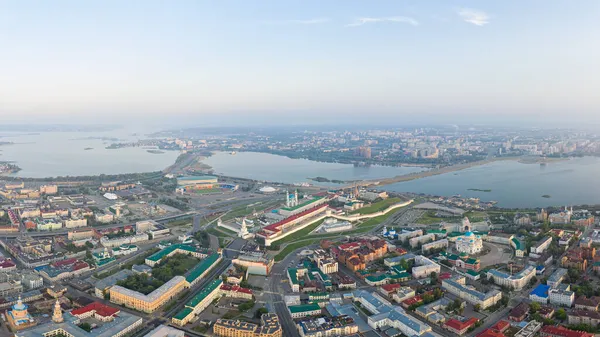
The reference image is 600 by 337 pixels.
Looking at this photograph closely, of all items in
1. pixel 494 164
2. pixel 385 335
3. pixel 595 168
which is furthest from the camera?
pixel 494 164

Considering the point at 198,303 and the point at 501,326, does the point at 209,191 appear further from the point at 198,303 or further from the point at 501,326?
the point at 501,326

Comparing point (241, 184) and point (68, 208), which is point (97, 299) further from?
point (241, 184)

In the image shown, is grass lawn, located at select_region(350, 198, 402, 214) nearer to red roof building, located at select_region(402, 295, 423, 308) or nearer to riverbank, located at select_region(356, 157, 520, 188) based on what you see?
riverbank, located at select_region(356, 157, 520, 188)

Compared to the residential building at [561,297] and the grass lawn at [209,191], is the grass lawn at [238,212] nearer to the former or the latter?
the grass lawn at [209,191]

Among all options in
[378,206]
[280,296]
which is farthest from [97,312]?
[378,206]

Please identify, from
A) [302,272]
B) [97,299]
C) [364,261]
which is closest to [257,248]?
[302,272]

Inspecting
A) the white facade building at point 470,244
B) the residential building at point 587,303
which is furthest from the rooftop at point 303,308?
the white facade building at point 470,244
